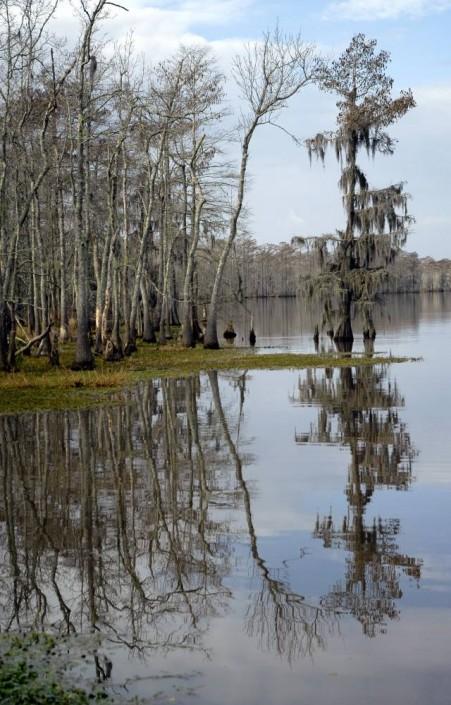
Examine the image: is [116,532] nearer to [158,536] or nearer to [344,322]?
[158,536]

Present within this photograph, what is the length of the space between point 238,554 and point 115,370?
64.8 feet

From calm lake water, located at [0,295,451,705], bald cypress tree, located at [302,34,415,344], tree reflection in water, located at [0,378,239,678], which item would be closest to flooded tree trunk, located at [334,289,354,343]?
bald cypress tree, located at [302,34,415,344]

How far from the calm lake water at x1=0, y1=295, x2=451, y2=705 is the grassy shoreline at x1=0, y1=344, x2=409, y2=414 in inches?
130

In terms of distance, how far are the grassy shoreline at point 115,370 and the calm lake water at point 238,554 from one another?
3303 millimetres

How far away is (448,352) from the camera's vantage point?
37281mm

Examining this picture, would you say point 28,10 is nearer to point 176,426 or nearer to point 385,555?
point 176,426

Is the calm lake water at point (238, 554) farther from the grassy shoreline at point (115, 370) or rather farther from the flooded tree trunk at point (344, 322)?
the flooded tree trunk at point (344, 322)

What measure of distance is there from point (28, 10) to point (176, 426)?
17.0 m

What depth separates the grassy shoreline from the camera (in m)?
20.2

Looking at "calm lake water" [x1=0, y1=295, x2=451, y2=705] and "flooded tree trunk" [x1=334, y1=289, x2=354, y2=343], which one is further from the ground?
"flooded tree trunk" [x1=334, y1=289, x2=354, y2=343]

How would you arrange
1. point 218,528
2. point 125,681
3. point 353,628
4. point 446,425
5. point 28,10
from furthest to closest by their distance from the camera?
point 28,10
point 446,425
point 218,528
point 353,628
point 125,681

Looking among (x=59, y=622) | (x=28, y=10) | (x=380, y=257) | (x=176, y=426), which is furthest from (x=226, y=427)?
(x=380, y=257)

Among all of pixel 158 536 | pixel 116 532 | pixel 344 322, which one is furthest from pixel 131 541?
pixel 344 322

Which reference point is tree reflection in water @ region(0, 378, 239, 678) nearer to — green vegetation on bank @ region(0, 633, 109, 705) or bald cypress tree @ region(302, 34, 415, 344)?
green vegetation on bank @ region(0, 633, 109, 705)
